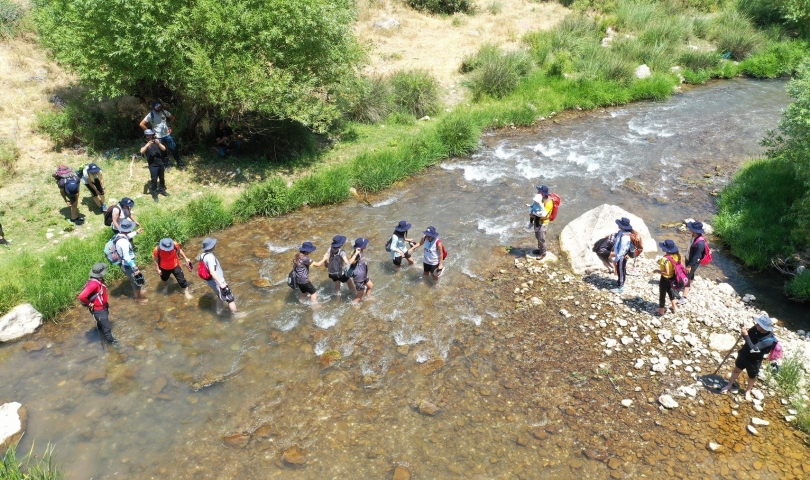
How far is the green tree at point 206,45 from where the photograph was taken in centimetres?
1530

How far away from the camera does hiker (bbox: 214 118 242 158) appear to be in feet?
61.3

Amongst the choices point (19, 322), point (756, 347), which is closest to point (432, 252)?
point (756, 347)

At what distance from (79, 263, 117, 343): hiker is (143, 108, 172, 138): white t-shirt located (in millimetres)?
7112

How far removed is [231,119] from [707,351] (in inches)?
618

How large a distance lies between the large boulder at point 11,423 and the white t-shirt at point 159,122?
9.32 m

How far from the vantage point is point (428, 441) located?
925 cm

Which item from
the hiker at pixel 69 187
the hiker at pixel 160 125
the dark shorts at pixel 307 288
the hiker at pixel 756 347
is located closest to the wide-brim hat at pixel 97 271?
the dark shorts at pixel 307 288

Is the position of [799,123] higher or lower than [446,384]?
higher

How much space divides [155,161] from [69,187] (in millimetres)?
2450

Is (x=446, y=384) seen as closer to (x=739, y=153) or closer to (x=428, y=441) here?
(x=428, y=441)

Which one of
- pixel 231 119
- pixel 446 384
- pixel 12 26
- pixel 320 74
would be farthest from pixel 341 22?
pixel 12 26

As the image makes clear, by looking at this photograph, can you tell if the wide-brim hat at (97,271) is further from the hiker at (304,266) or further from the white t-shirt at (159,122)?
the white t-shirt at (159,122)

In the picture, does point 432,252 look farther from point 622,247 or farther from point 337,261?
point 622,247

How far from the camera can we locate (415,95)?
23562 mm
